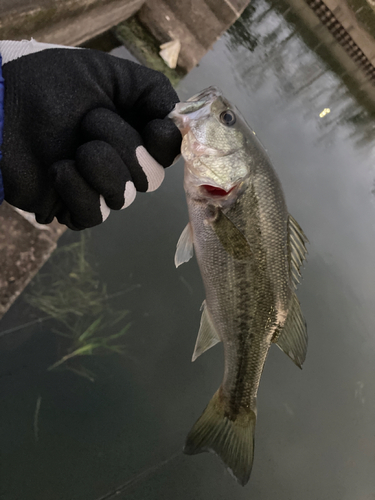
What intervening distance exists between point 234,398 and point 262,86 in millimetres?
3664

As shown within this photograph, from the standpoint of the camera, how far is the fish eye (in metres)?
1.22

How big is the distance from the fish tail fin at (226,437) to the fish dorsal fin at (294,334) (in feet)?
1.27

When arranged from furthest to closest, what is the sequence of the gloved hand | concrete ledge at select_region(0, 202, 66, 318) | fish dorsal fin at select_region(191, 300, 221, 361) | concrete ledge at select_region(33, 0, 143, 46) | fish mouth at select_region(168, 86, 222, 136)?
concrete ledge at select_region(33, 0, 143, 46)
concrete ledge at select_region(0, 202, 66, 318)
fish dorsal fin at select_region(191, 300, 221, 361)
fish mouth at select_region(168, 86, 222, 136)
the gloved hand

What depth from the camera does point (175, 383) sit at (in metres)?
2.27

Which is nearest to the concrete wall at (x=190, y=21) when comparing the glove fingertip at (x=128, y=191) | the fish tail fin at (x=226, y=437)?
the glove fingertip at (x=128, y=191)

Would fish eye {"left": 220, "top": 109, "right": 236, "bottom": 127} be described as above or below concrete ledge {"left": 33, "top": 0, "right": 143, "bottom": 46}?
above

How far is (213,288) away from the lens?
1379mm

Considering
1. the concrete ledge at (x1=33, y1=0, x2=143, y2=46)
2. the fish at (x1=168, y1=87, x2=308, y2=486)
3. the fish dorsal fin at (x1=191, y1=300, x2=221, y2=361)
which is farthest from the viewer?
the concrete ledge at (x1=33, y1=0, x2=143, y2=46)

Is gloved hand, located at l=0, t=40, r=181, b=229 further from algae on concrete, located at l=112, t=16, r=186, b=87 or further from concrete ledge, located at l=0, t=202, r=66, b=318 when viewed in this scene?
algae on concrete, located at l=112, t=16, r=186, b=87

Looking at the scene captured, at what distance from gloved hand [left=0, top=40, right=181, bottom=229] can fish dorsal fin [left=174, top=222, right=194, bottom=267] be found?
421mm

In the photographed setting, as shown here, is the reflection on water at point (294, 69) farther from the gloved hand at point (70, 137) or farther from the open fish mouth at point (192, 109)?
the gloved hand at point (70, 137)

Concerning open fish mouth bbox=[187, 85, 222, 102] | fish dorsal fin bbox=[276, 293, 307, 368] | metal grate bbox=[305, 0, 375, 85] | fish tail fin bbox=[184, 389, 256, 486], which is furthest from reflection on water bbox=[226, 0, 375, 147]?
fish tail fin bbox=[184, 389, 256, 486]

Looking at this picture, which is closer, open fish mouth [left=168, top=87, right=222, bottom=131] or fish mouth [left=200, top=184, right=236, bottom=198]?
open fish mouth [left=168, top=87, right=222, bottom=131]

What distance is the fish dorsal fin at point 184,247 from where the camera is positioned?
136cm
